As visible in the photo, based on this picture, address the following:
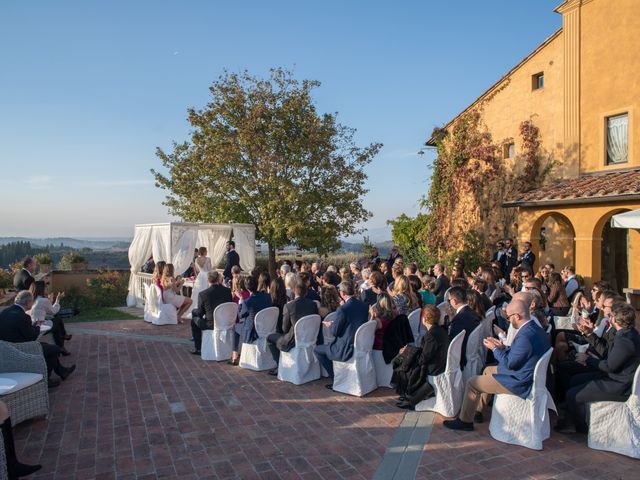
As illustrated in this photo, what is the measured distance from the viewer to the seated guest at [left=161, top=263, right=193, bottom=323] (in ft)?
35.7

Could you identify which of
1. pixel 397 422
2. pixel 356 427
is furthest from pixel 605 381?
pixel 356 427

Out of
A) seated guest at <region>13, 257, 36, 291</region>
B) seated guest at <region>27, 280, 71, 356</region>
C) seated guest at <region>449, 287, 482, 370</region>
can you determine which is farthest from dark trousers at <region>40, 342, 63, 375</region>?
seated guest at <region>449, 287, 482, 370</region>

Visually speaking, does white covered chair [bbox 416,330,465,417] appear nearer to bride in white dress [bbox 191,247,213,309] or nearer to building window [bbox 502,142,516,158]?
bride in white dress [bbox 191,247,213,309]

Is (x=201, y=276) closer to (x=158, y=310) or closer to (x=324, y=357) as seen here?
(x=158, y=310)

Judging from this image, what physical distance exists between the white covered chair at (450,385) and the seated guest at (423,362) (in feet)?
0.23

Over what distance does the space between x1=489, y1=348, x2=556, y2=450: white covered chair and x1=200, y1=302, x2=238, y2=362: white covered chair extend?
14.4ft

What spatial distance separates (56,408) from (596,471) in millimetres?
5709

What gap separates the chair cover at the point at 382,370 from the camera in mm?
6188

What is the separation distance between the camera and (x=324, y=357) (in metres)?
6.36

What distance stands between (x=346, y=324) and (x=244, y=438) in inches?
76.7

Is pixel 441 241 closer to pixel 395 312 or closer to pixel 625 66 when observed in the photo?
pixel 625 66

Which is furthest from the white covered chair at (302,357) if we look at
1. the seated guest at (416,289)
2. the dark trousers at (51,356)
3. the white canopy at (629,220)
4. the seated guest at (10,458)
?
the white canopy at (629,220)

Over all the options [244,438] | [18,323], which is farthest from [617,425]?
[18,323]

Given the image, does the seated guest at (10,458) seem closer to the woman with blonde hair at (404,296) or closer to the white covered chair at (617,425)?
the woman with blonde hair at (404,296)
